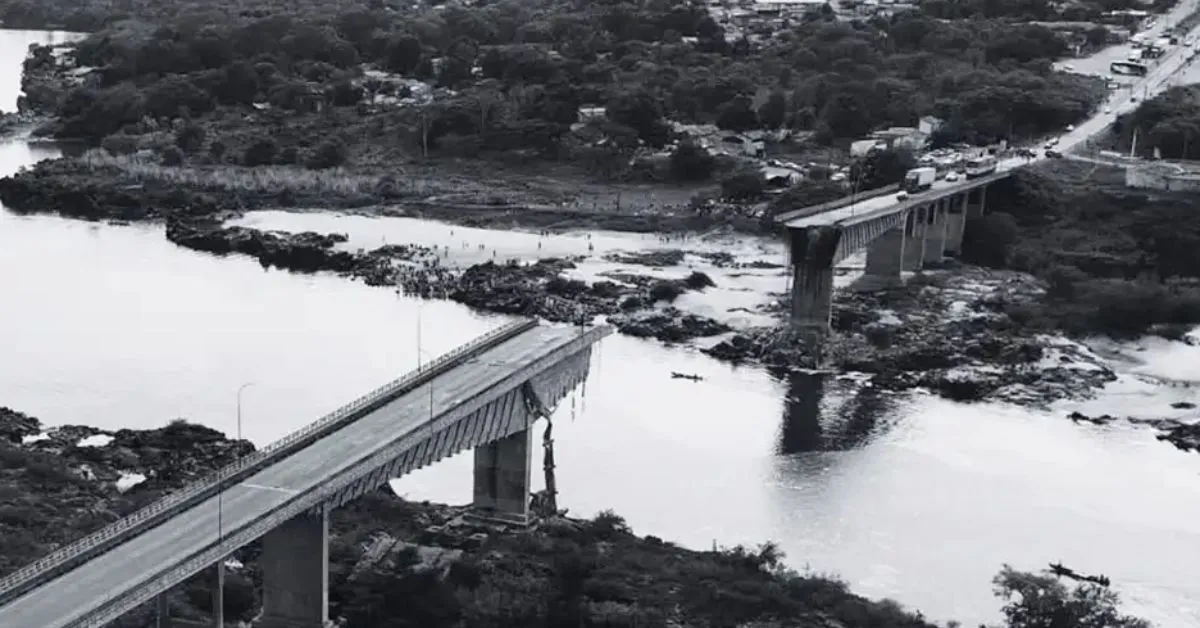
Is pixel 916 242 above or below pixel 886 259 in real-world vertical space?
above

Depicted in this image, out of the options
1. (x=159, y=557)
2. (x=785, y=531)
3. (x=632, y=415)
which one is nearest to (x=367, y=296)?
(x=632, y=415)

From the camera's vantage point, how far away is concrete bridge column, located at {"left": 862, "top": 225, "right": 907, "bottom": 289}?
56938 millimetres

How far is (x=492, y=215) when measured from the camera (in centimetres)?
6725

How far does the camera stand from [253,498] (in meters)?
27.1

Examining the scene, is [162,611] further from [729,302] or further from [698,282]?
[698,282]

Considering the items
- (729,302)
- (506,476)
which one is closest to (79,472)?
(506,476)

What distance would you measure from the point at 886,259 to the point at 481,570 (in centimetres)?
2969

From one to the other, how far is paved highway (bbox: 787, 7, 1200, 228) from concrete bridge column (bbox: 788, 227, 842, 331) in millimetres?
608

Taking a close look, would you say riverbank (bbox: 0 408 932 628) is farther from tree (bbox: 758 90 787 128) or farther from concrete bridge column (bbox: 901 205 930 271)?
tree (bbox: 758 90 787 128)

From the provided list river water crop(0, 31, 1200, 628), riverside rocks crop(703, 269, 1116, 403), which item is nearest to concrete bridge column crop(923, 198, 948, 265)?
riverside rocks crop(703, 269, 1116, 403)

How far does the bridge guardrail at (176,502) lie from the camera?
24.2m

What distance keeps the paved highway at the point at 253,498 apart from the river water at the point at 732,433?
360cm

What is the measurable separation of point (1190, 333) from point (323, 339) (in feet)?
83.1

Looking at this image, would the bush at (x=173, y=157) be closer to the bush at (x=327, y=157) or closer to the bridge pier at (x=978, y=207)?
the bush at (x=327, y=157)
